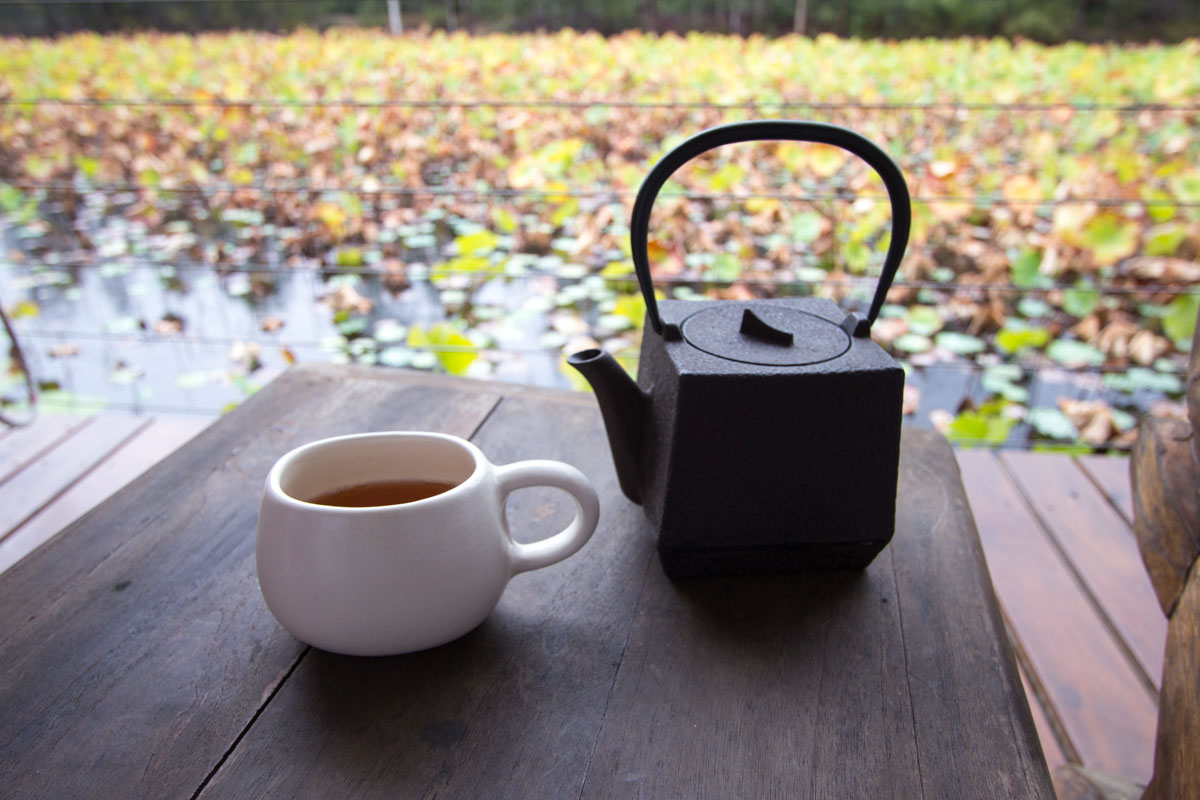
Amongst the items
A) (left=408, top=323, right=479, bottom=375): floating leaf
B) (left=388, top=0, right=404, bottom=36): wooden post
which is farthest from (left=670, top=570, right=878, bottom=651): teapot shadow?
(left=388, top=0, right=404, bottom=36): wooden post

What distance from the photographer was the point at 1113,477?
1.22 metres

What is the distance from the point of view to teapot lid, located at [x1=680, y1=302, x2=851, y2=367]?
17.9 inches

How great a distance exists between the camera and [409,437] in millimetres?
448

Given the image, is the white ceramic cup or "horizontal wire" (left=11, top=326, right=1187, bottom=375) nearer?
the white ceramic cup

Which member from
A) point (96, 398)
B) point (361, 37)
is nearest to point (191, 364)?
point (96, 398)

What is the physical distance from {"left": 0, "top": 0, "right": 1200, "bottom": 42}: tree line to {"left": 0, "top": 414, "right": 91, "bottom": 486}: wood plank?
4.70 meters

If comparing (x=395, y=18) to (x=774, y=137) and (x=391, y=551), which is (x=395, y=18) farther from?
(x=391, y=551)

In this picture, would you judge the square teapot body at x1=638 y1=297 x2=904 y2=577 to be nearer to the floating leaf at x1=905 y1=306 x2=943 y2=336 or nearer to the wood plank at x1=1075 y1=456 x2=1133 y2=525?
the wood plank at x1=1075 y1=456 x2=1133 y2=525

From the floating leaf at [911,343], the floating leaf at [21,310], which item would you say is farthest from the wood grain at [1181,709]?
the floating leaf at [21,310]

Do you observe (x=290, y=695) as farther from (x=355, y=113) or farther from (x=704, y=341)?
(x=355, y=113)

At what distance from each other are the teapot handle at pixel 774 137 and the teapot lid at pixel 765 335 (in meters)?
0.02

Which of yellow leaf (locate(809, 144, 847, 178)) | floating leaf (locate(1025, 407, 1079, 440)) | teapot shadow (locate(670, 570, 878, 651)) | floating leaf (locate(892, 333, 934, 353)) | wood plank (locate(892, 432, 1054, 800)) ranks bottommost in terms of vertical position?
floating leaf (locate(1025, 407, 1079, 440))

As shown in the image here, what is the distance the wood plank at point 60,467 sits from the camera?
1.16m

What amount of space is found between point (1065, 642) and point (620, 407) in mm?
736
